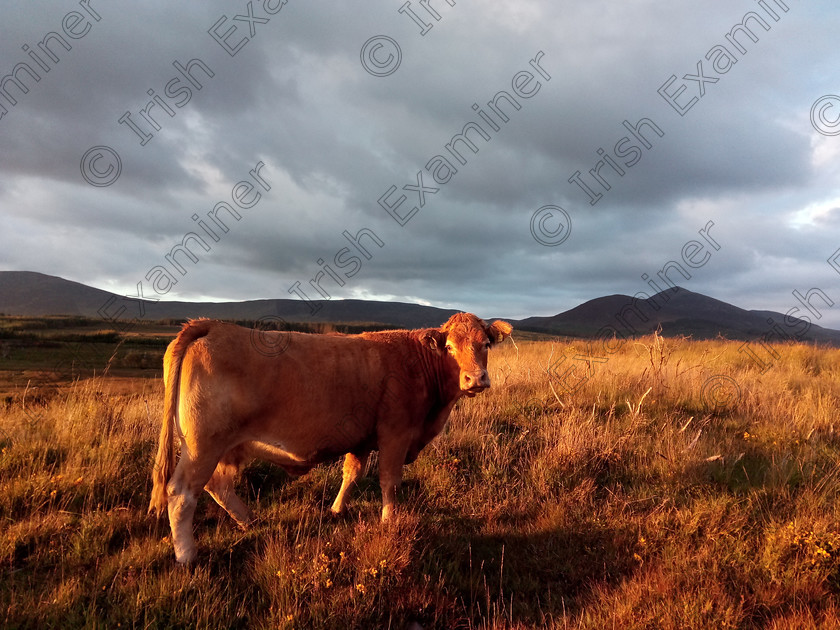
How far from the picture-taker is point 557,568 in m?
4.22

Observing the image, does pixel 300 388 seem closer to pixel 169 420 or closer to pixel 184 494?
pixel 169 420

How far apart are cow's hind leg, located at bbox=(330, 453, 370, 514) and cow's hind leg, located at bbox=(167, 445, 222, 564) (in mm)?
1515

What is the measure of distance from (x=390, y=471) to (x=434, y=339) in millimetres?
1490

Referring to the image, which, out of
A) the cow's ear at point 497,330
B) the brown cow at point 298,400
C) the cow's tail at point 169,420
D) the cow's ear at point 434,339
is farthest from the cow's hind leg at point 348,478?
the cow's ear at point 497,330

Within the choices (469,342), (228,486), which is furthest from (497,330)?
(228,486)

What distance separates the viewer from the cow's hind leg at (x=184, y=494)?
3840 mm

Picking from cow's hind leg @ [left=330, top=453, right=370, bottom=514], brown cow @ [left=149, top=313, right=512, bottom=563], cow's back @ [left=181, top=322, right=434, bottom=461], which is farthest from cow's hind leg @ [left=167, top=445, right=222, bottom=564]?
cow's hind leg @ [left=330, top=453, right=370, bottom=514]

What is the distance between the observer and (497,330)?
520 centimetres

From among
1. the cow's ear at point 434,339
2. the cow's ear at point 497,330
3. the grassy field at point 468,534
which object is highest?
the cow's ear at point 497,330

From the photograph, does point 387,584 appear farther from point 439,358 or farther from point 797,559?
point 797,559

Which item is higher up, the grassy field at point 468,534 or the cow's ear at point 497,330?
the cow's ear at point 497,330

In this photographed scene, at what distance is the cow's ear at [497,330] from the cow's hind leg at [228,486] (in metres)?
3.00

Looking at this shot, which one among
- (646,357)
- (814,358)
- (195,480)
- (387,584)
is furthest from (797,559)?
(814,358)

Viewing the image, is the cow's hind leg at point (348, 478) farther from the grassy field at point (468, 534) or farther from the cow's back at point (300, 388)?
the cow's back at point (300, 388)
